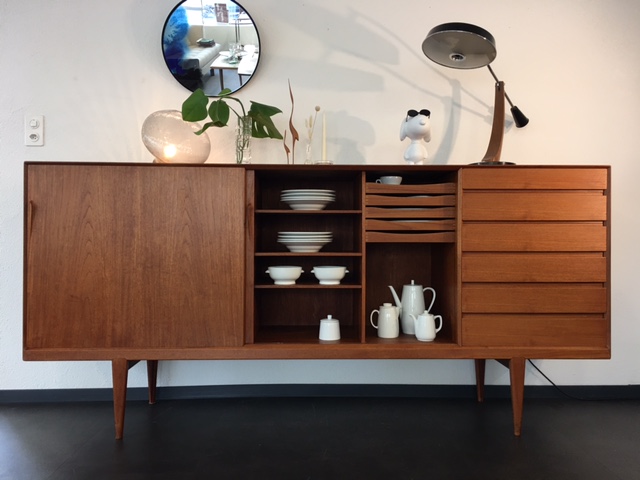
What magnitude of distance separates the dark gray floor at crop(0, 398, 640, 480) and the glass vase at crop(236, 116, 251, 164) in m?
1.13

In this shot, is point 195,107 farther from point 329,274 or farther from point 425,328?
point 425,328

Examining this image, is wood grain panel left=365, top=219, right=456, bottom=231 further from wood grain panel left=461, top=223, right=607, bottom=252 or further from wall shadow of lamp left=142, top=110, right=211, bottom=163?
wall shadow of lamp left=142, top=110, right=211, bottom=163

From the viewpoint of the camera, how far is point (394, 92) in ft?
7.27

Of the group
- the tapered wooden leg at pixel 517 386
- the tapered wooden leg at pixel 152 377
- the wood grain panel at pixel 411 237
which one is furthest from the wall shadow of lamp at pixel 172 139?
the tapered wooden leg at pixel 517 386

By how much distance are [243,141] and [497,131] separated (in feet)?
3.63

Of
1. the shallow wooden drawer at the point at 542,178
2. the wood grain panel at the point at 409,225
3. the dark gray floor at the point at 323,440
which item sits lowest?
the dark gray floor at the point at 323,440

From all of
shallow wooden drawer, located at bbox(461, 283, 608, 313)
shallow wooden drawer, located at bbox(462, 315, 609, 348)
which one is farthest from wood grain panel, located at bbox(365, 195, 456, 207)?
shallow wooden drawer, located at bbox(462, 315, 609, 348)

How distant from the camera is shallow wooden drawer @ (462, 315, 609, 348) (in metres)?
1.75

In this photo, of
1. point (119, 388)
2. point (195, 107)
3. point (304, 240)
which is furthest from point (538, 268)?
point (119, 388)

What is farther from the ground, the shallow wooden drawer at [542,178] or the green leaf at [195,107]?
the green leaf at [195,107]

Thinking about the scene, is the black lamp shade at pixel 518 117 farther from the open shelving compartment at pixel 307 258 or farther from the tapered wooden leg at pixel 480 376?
the tapered wooden leg at pixel 480 376

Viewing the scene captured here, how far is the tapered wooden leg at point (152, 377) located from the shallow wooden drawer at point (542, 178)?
5.32 feet

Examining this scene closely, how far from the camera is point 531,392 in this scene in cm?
222

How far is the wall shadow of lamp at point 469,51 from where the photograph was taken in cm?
178
